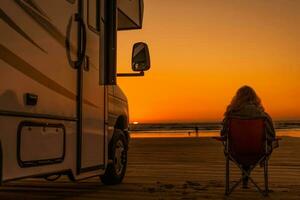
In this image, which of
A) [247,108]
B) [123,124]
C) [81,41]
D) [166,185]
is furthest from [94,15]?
[166,185]

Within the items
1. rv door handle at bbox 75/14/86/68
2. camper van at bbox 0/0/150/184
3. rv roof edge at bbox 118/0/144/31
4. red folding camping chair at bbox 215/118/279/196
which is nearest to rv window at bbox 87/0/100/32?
camper van at bbox 0/0/150/184

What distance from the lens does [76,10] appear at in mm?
5633

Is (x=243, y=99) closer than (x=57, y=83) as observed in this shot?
No

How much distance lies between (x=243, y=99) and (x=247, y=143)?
2.43 feet

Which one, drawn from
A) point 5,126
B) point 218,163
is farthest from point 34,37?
point 218,163

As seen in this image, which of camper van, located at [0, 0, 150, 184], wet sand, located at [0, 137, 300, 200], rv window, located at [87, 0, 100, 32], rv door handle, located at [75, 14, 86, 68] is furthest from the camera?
wet sand, located at [0, 137, 300, 200]

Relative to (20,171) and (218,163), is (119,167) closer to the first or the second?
(20,171)

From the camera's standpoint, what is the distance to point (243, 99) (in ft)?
24.5

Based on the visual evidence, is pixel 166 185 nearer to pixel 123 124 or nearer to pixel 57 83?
pixel 123 124

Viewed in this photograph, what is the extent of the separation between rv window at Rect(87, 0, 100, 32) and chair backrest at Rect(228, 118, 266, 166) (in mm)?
2000

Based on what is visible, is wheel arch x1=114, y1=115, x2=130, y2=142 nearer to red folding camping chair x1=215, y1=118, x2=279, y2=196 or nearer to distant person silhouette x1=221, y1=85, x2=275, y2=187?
distant person silhouette x1=221, y1=85, x2=275, y2=187

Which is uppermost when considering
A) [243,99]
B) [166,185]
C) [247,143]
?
[243,99]

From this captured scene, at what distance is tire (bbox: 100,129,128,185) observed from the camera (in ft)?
25.2

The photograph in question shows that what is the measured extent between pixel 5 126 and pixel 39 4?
1.17 metres
